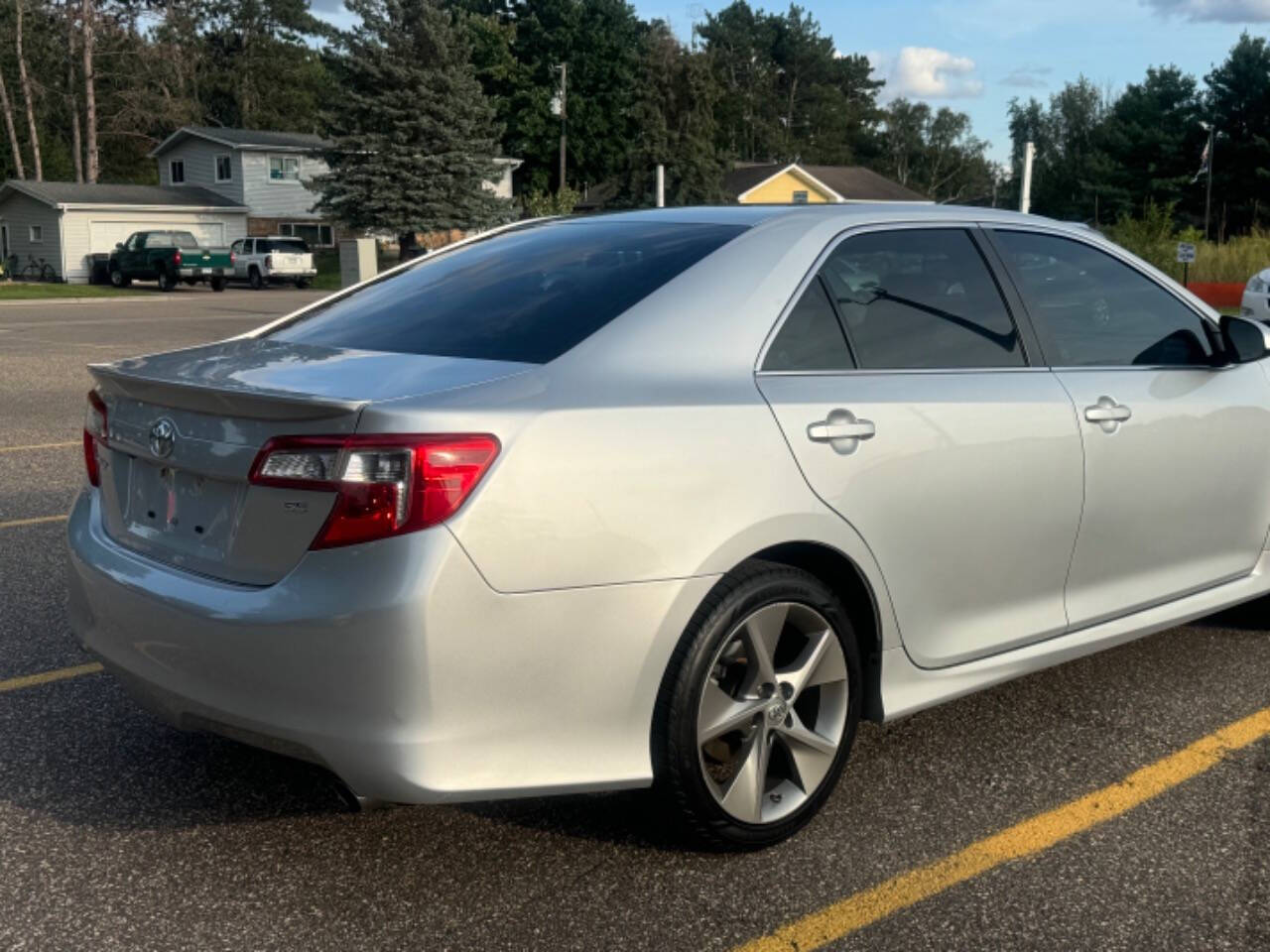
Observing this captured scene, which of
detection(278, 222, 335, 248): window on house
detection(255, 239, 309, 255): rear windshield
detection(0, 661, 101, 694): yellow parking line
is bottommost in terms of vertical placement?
detection(0, 661, 101, 694): yellow parking line

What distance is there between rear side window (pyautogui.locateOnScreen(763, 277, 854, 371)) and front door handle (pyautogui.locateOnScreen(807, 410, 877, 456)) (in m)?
0.16

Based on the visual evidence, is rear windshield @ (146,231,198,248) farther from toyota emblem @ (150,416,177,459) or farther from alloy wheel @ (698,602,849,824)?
alloy wheel @ (698,602,849,824)

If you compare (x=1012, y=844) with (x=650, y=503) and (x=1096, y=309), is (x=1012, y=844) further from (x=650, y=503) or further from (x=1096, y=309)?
(x=1096, y=309)

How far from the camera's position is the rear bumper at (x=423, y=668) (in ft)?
8.75

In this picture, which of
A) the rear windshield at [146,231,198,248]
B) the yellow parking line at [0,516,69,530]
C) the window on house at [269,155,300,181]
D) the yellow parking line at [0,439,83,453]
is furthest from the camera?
the window on house at [269,155,300,181]

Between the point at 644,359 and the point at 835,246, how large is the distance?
0.80 metres

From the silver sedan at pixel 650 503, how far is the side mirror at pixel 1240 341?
30 cm

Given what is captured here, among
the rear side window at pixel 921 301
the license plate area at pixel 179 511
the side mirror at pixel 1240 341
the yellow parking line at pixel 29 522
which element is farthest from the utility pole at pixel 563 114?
the license plate area at pixel 179 511

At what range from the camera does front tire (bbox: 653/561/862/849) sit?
3.01 m

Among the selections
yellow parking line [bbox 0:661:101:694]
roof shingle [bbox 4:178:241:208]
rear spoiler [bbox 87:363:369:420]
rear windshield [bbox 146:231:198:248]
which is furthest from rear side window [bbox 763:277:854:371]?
roof shingle [bbox 4:178:241:208]

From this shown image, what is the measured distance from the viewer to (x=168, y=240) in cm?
4259

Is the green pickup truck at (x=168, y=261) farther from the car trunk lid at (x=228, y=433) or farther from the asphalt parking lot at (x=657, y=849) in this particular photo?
the car trunk lid at (x=228, y=433)

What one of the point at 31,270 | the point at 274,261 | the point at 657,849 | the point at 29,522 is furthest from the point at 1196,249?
the point at 31,270

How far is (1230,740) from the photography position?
4062 millimetres
